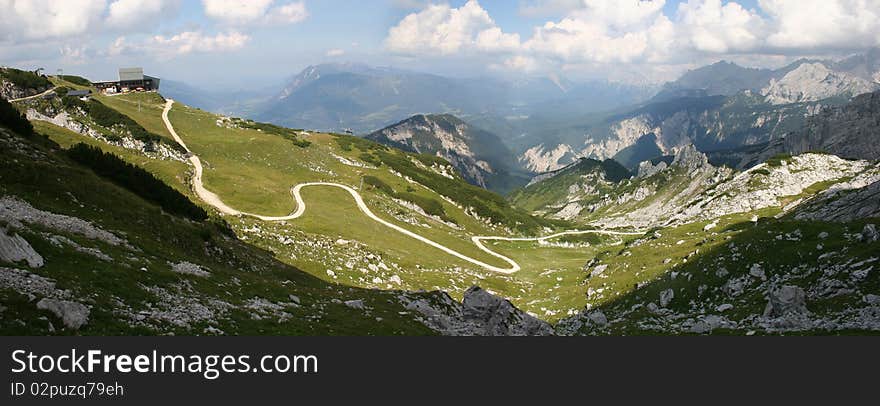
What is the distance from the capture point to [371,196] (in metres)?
117

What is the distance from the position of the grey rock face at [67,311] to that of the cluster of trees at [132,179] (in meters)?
26.5

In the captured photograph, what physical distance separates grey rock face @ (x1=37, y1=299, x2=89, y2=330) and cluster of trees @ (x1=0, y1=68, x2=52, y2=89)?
421ft

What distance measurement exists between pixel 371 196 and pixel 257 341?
99.9 m

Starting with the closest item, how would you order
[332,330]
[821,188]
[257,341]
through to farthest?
[257,341], [332,330], [821,188]

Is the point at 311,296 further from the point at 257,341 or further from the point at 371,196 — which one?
the point at 371,196

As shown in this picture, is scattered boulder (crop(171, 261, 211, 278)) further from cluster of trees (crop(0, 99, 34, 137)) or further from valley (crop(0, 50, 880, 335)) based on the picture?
cluster of trees (crop(0, 99, 34, 137))

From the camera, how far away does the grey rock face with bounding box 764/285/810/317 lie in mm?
32931

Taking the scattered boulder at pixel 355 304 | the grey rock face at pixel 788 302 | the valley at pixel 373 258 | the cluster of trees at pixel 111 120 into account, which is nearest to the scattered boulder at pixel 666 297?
the valley at pixel 373 258

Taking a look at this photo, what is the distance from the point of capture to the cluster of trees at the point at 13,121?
43000 millimetres

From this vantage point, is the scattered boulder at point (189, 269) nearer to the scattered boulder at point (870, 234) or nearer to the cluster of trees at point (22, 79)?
the scattered boulder at point (870, 234)

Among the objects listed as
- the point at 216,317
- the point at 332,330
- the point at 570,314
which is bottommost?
the point at 570,314

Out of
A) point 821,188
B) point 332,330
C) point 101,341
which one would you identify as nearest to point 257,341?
point 101,341

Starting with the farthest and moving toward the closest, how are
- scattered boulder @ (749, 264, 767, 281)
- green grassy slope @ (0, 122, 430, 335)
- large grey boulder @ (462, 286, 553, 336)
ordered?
scattered boulder @ (749, 264, 767, 281) < large grey boulder @ (462, 286, 553, 336) < green grassy slope @ (0, 122, 430, 335)

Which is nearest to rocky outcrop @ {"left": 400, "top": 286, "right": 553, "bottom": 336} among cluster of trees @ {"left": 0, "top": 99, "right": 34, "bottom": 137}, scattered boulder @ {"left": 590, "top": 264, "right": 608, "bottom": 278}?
scattered boulder @ {"left": 590, "top": 264, "right": 608, "bottom": 278}
